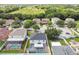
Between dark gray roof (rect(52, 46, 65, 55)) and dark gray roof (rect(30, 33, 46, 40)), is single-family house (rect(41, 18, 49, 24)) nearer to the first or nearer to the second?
dark gray roof (rect(30, 33, 46, 40))

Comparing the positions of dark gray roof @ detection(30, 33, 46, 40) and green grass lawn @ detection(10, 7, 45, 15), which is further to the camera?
green grass lawn @ detection(10, 7, 45, 15)

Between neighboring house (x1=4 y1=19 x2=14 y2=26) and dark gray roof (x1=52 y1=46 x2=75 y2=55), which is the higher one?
neighboring house (x1=4 y1=19 x2=14 y2=26)

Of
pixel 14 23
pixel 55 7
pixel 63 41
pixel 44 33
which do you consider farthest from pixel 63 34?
pixel 14 23

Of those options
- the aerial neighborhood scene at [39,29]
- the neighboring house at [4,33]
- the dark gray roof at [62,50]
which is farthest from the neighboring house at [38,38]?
the neighboring house at [4,33]

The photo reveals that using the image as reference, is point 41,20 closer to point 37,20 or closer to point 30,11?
point 37,20

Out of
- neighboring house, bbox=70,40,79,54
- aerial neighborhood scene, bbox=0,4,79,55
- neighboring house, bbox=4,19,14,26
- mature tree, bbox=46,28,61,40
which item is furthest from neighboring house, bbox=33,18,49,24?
neighboring house, bbox=70,40,79,54

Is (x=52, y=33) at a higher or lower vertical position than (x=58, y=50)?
higher

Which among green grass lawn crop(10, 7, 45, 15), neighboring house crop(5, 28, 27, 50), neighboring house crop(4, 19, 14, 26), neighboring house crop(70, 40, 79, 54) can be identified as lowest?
neighboring house crop(70, 40, 79, 54)

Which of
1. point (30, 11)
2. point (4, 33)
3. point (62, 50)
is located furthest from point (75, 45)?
point (4, 33)
